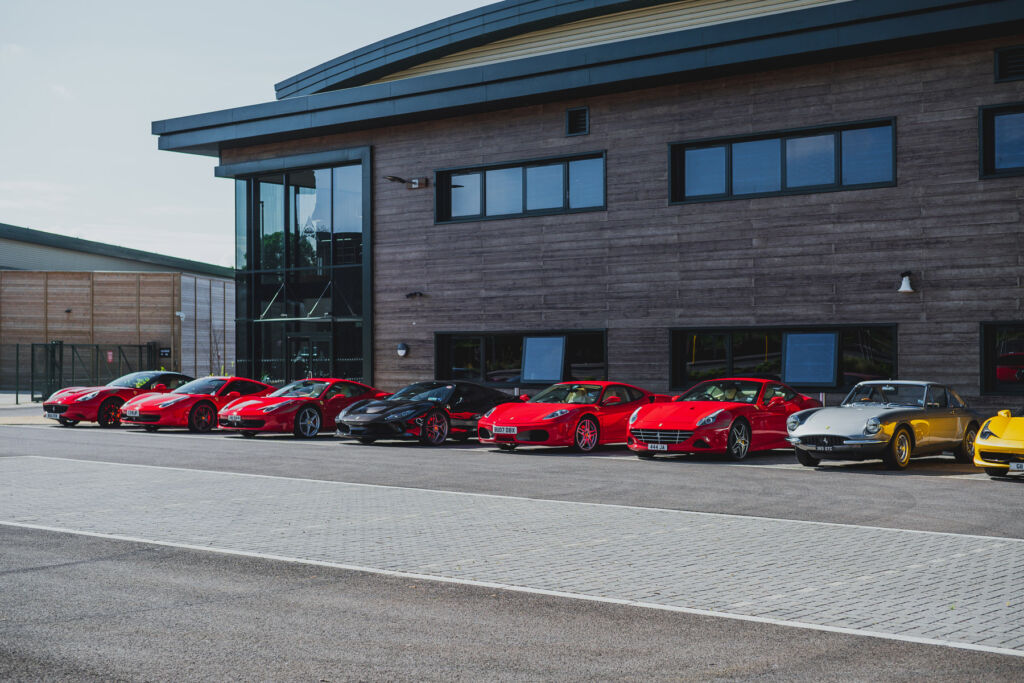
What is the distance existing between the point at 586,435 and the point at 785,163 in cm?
792

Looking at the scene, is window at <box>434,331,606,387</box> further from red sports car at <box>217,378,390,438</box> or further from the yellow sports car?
the yellow sports car

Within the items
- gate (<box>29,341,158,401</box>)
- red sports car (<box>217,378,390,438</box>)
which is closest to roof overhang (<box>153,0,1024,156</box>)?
red sports car (<box>217,378,390,438</box>)

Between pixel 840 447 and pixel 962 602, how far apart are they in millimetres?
8285

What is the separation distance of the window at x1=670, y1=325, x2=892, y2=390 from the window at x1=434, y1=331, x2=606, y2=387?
2.06m

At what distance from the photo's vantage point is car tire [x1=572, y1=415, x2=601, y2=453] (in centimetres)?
1780

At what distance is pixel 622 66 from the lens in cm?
2277

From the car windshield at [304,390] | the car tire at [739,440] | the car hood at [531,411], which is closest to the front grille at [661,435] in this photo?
the car tire at [739,440]

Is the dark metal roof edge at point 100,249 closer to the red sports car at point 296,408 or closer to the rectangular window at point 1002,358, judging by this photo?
the red sports car at point 296,408

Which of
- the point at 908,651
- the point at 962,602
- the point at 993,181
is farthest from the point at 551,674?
the point at 993,181

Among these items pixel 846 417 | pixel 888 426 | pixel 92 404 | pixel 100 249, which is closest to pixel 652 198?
pixel 846 417

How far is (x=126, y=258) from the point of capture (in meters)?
66.0

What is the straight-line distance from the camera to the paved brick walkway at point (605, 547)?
20.1 ft

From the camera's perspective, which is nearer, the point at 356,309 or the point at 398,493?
the point at 398,493

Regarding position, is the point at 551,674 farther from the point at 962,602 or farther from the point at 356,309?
the point at 356,309
